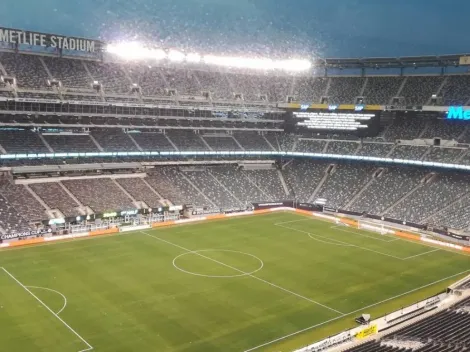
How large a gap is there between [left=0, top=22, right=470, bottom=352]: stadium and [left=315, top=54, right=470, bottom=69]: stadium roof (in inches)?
14.4

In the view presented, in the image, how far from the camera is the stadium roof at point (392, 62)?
62.1 m

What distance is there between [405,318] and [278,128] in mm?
50500

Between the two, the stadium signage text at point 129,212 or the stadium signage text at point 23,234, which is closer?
the stadium signage text at point 23,234

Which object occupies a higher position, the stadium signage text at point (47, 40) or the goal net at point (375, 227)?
the stadium signage text at point (47, 40)

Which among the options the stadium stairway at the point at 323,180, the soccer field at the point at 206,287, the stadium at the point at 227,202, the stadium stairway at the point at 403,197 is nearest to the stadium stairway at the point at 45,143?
the stadium at the point at 227,202

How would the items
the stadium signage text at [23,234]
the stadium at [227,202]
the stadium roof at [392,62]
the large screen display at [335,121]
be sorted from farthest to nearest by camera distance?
the large screen display at [335,121]
the stadium roof at [392,62]
the stadium signage text at [23,234]
the stadium at [227,202]

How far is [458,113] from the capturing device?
5884 cm

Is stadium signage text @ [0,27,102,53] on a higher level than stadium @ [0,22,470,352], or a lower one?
higher

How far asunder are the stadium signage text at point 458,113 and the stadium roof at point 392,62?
694cm

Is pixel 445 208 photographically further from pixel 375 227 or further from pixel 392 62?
pixel 392 62

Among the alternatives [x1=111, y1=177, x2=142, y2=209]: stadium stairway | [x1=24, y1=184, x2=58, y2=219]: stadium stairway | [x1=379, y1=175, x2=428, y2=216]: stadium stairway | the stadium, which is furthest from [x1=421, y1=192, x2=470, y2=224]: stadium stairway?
[x1=24, y1=184, x2=58, y2=219]: stadium stairway

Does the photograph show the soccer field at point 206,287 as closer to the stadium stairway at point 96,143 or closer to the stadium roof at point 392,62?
the stadium stairway at point 96,143

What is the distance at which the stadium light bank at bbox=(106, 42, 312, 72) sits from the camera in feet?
205

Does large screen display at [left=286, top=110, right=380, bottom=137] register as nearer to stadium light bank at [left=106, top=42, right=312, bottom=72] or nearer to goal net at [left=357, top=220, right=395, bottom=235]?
stadium light bank at [left=106, top=42, right=312, bottom=72]
